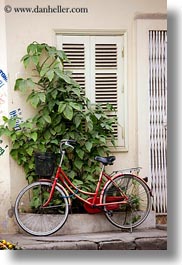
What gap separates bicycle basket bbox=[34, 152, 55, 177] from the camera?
10.2 ft

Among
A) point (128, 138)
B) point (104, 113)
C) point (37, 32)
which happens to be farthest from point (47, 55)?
point (128, 138)

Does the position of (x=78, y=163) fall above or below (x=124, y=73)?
below

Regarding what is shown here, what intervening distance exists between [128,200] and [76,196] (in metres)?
0.40

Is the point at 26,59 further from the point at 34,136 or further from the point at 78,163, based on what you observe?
the point at 78,163

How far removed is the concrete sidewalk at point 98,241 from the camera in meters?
3.16

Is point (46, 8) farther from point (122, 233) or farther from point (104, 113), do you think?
point (122, 233)

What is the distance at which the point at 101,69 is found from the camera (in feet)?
10.6

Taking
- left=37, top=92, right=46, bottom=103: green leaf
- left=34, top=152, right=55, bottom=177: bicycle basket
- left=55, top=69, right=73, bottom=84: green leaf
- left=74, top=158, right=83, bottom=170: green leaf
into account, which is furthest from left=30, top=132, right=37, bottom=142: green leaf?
left=55, top=69, right=73, bottom=84: green leaf

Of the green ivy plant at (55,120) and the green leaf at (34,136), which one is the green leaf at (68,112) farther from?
the green leaf at (34,136)

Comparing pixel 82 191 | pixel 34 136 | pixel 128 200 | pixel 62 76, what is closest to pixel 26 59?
pixel 62 76

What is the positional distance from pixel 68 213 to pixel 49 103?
836 millimetres

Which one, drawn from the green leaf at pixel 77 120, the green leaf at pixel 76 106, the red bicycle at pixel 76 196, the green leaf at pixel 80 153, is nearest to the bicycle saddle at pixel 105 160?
the red bicycle at pixel 76 196

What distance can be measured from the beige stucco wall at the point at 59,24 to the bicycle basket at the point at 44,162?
5.9 inches

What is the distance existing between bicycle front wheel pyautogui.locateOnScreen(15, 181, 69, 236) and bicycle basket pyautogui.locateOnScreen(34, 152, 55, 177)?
95 millimetres
